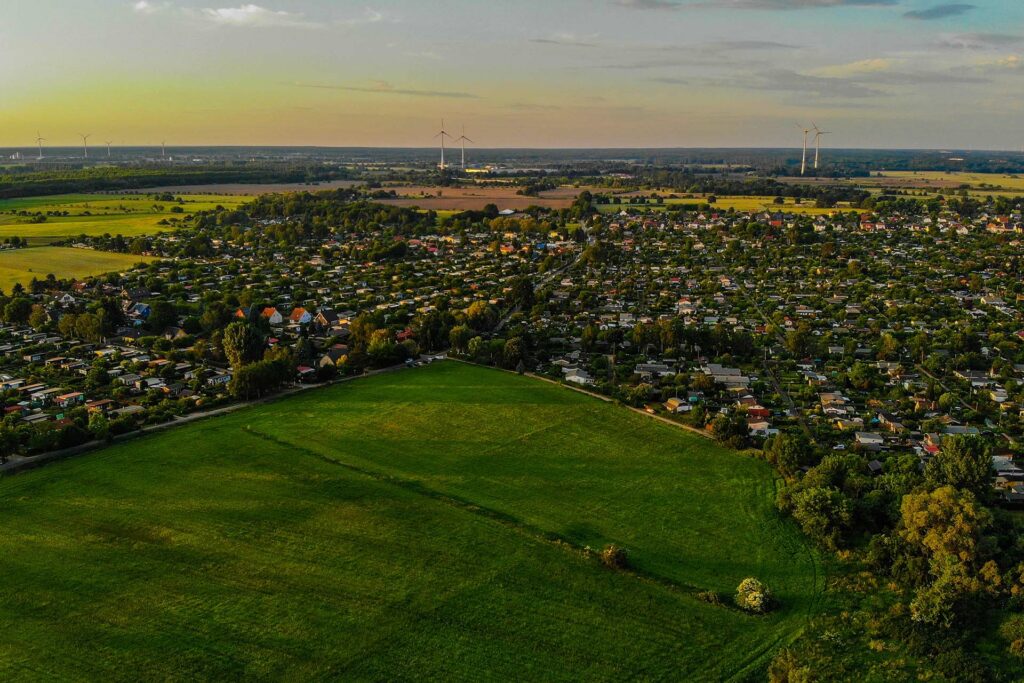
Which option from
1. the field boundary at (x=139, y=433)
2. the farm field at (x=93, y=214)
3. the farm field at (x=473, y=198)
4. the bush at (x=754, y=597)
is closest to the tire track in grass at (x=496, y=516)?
the bush at (x=754, y=597)

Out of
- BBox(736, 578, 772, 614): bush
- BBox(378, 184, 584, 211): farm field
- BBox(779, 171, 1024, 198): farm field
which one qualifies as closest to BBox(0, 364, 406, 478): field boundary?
BBox(736, 578, 772, 614): bush

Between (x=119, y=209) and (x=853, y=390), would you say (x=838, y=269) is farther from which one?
(x=119, y=209)

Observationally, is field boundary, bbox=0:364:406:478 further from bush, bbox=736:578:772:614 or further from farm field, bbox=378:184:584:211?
farm field, bbox=378:184:584:211

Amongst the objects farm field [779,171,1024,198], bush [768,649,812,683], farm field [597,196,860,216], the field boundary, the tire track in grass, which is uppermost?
farm field [779,171,1024,198]

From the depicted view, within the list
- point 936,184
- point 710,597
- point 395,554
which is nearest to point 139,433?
point 395,554

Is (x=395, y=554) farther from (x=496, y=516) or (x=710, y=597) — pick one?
(x=710, y=597)
